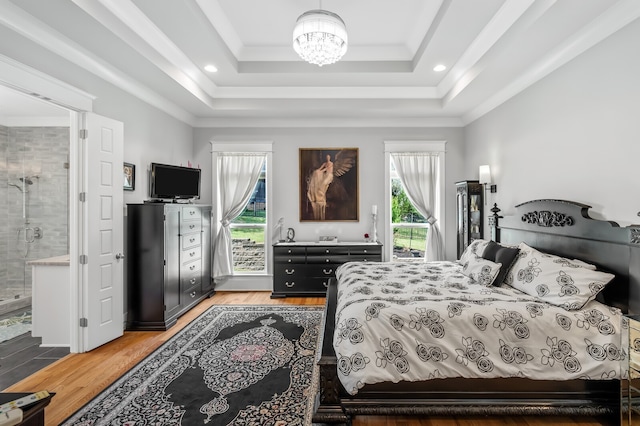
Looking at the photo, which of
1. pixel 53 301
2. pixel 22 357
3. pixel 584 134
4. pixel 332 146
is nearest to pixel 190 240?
pixel 53 301

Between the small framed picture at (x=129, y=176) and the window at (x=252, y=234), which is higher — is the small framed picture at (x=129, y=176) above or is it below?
above

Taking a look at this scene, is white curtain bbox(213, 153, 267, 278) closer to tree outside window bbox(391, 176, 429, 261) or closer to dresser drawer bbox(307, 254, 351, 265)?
dresser drawer bbox(307, 254, 351, 265)

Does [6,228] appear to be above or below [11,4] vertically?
below

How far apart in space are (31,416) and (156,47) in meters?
3.05

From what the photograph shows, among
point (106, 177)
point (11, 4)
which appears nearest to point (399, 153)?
point (106, 177)

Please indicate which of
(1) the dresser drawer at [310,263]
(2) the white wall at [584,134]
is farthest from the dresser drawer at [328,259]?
(2) the white wall at [584,134]

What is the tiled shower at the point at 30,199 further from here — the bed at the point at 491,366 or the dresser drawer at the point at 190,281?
the bed at the point at 491,366

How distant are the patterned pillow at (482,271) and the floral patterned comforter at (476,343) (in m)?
0.65

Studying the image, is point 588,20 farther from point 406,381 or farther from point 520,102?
point 406,381

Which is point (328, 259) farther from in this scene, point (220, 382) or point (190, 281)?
point (220, 382)

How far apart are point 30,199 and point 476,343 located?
6115mm

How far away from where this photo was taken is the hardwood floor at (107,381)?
209cm

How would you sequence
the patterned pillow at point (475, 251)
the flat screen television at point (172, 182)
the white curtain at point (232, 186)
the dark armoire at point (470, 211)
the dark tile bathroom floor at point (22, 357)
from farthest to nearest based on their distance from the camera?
the white curtain at point (232, 186), the dark armoire at point (470, 211), the flat screen television at point (172, 182), the patterned pillow at point (475, 251), the dark tile bathroom floor at point (22, 357)

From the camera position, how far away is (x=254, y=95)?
4.61 meters
